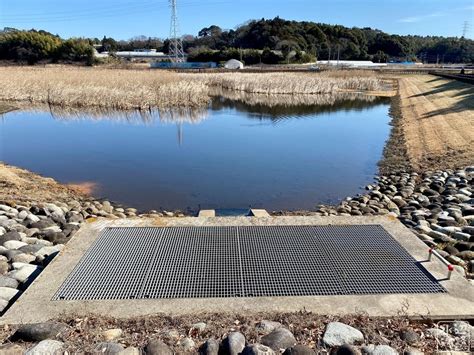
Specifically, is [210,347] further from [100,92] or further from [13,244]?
[100,92]

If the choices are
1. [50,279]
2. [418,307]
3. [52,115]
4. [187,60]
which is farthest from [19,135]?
[187,60]

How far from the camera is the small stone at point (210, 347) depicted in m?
2.67

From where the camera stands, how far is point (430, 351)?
269 centimetres

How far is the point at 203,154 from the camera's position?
12.3 meters

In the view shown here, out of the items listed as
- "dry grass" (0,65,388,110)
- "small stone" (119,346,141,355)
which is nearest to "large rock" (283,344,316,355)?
"small stone" (119,346,141,355)

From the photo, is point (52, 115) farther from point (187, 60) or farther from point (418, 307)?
point (187, 60)

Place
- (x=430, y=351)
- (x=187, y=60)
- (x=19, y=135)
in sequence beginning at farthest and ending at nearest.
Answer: (x=187, y=60), (x=19, y=135), (x=430, y=351)

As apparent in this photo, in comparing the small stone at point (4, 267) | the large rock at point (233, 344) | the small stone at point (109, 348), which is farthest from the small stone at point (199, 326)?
the small stone at point (4, 267)

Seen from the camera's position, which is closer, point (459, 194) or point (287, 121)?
point (459, 194)

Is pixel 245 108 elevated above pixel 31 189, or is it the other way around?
pixel 245 108

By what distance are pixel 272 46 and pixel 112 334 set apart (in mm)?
86102

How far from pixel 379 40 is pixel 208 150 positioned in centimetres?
9728

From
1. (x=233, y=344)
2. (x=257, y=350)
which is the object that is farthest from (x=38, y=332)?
(x=257, y=350)

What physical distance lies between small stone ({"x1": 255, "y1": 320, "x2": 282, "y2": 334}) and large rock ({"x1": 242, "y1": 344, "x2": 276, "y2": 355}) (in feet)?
0.64
